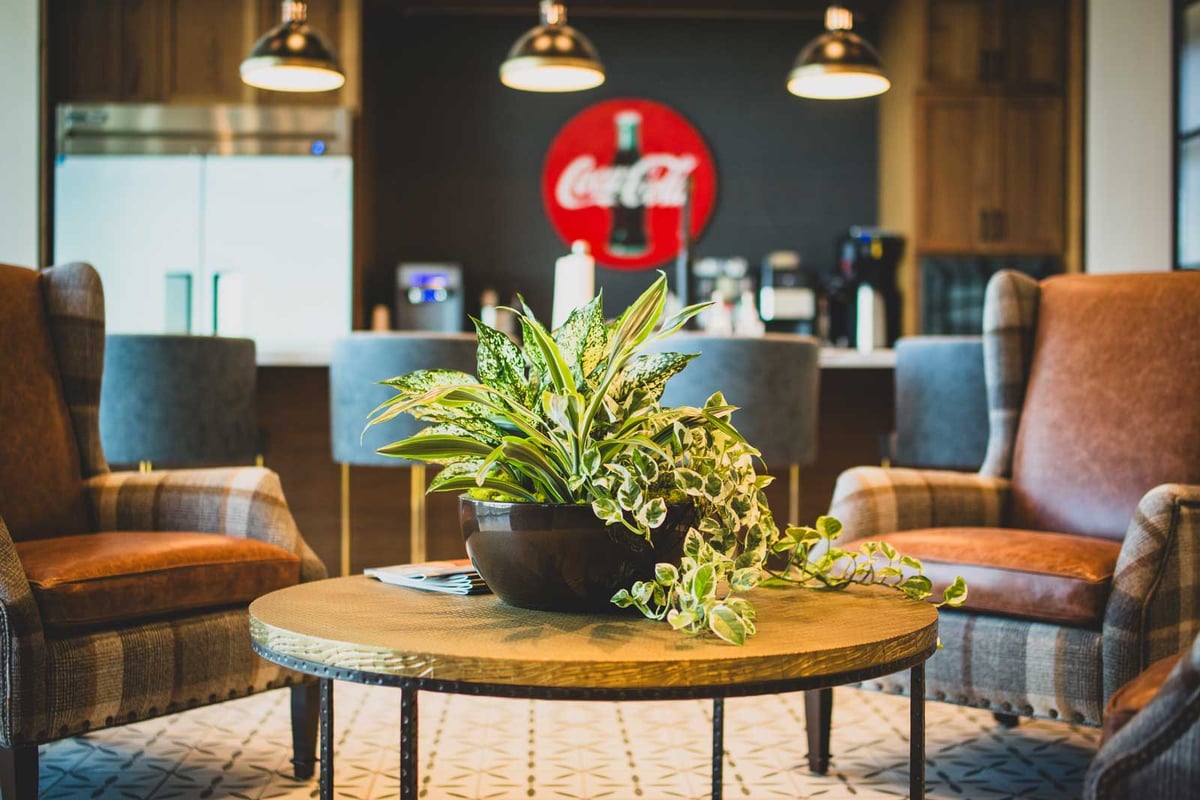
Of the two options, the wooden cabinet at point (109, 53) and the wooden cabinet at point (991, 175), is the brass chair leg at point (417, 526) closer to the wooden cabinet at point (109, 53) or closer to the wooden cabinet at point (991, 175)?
the wooden cabinet at point (109, 53)

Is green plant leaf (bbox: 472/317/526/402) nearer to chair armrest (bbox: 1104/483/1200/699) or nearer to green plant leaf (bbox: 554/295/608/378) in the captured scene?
green plant leaf (bbox: 554/295/608/378)

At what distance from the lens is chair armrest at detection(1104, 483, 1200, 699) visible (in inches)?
69.9

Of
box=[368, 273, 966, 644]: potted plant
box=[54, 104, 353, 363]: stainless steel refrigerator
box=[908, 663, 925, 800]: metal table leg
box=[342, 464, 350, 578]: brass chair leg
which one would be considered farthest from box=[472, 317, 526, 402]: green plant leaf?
box=[54, 104, 353, 363]: stainless steel refrigerator

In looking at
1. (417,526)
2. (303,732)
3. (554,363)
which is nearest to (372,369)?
(417,526)

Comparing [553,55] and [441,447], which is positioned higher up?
[553,55]

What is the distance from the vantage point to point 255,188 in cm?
522

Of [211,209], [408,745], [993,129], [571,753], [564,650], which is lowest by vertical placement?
[571,753]

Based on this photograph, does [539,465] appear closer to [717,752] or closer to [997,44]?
[717,752]

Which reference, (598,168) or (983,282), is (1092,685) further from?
(598,168)

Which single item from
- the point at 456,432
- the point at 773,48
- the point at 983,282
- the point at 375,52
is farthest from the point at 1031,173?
the point at 456,432

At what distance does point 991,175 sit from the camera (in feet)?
18.5

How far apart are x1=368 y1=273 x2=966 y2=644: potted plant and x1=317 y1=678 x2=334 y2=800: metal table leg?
0.22 meters

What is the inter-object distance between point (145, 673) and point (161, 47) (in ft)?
14.1

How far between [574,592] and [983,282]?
15.6 ft
